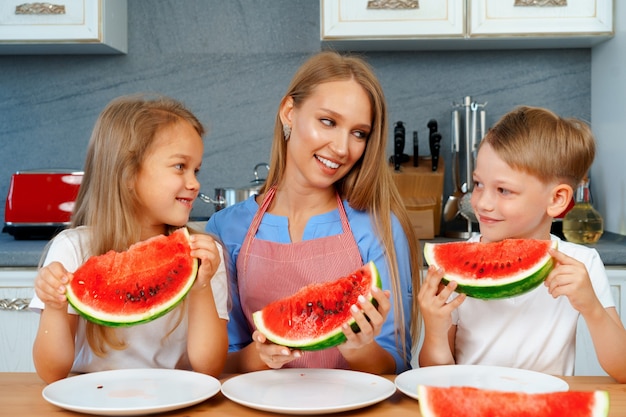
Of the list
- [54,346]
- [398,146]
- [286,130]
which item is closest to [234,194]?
[398,146]

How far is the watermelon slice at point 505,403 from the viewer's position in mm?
1000

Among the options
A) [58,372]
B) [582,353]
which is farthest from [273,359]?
[582,353]

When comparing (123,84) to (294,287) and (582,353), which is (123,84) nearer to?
(294,287)

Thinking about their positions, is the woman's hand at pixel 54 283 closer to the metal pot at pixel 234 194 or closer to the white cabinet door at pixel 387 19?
the metal pot at pixel 234 194

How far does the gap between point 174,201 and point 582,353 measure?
181 cm

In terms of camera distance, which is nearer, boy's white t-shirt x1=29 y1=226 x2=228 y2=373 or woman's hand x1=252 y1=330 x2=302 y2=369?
woman's hand x1=252 y1=330 x2=302 y2=369

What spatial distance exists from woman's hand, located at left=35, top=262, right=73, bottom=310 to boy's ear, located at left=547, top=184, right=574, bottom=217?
44.1 inches

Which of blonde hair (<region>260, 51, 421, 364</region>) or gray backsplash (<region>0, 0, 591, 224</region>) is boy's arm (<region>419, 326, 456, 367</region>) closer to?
blonde hair (<region>260, 51, 421, 364</region>)

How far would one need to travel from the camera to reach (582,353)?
9.09 ft

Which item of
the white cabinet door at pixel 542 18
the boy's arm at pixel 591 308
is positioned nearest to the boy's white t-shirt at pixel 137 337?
the boy's arm at pixel 591 308

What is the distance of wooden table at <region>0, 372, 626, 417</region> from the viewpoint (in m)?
1.18

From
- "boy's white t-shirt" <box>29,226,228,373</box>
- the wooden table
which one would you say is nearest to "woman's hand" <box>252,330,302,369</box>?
the wooden table

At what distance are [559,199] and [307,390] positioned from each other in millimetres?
858

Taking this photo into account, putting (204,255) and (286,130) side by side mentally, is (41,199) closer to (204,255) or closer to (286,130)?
(286,130)
